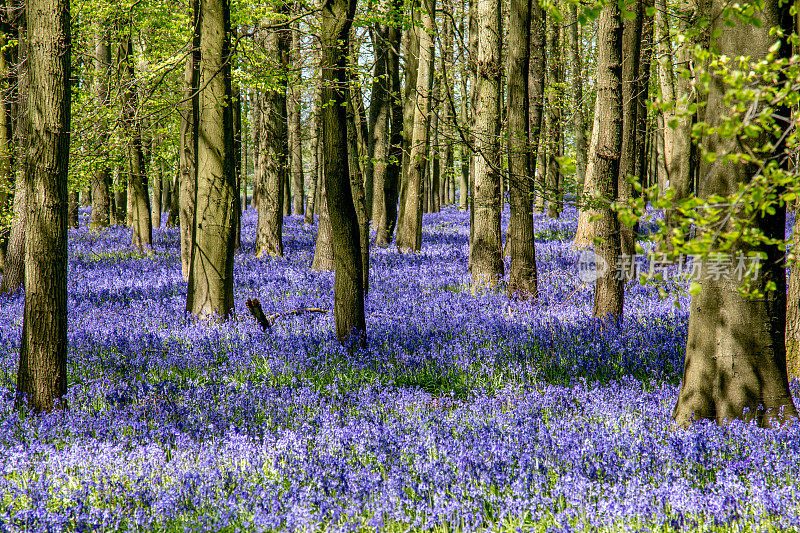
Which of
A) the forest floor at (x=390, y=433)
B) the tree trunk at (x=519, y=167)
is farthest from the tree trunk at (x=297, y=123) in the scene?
the forest floor at (x=390, y=433)

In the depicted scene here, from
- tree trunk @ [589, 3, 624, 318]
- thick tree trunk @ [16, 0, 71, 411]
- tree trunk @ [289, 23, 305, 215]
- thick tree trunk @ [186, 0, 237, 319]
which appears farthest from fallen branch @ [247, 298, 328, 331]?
tree trunk @ [589, 3, 624, 318]

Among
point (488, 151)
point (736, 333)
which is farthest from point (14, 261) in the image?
point (736, 333)

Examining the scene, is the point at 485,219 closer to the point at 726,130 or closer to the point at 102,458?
the point at 102,458

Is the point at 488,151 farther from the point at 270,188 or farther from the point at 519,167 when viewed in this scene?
the point at 270,188

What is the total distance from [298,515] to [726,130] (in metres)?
2.63

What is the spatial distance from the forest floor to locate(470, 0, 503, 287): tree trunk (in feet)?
5.97

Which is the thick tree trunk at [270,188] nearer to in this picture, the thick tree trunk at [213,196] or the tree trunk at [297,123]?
the tree trunk at [297,123]

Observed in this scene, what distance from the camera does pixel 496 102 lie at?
9766mm

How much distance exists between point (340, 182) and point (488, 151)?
3684mm

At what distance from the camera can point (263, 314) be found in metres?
7.61

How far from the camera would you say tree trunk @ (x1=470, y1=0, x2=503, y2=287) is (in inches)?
380

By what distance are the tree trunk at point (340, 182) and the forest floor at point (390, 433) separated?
41 cm

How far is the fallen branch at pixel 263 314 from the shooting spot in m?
7.41

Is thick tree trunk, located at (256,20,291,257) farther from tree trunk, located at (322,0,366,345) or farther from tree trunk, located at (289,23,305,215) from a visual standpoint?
tree trunk, located at (322,0,366,345)
